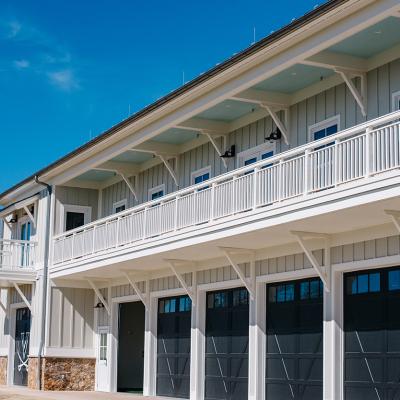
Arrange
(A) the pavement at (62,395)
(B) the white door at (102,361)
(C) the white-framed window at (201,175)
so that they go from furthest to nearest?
(B) the white door at (102,361)
(A) the pavement at (62,395)
(C) the white-framed window at (201,175)

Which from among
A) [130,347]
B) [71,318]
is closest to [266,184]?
[130,347]

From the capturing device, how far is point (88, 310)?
28.4 m

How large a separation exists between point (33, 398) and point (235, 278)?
22.2 feet

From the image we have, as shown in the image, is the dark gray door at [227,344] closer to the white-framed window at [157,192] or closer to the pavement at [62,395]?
the pavement at [62,395]

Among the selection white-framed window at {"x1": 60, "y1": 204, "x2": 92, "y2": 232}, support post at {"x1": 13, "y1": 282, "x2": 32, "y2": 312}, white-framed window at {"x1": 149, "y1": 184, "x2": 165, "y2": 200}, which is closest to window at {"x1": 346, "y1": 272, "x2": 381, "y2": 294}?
white-framed window at {"x1": 149, "y1": 184, "x2": 165, "y2": 200}

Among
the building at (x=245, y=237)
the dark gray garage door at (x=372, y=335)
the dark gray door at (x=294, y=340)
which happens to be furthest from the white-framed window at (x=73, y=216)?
the dark gray garage door at (x=372, y=335)

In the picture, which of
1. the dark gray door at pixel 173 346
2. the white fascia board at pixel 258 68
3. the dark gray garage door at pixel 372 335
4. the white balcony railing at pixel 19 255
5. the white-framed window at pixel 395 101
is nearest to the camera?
the white fascia board at pixel 258 68

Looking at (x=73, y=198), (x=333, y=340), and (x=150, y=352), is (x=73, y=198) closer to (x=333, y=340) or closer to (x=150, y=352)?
(x=150, y=352)

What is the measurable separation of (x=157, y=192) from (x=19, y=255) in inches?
252

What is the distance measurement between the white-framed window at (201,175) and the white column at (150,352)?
12.7ft

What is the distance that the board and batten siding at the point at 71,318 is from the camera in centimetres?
2761

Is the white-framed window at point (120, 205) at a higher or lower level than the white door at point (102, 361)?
higher

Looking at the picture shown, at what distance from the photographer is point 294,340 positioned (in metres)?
18.5

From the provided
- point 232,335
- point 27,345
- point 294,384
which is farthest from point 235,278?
point 27,345
